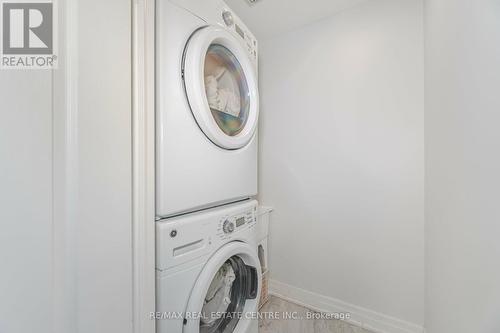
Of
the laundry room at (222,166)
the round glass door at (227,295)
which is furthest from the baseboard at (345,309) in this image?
the round glass door at (227,295)

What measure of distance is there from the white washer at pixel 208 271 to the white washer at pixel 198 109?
0.07m

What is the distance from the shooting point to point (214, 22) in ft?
2.90

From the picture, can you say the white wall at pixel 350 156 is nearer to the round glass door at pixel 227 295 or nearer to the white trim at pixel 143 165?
the round glass door at pixel 227 295

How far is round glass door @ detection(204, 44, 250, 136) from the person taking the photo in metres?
0.95

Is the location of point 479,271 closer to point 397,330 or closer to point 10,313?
point 10,313

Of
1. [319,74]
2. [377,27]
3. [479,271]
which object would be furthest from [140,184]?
[377,27]

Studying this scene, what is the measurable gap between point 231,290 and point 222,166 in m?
0.69

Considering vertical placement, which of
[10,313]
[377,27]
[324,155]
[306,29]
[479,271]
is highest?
[306,29]

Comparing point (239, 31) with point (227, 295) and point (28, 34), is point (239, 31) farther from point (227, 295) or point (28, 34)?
point (227, 295)

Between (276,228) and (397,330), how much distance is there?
0.96 metres

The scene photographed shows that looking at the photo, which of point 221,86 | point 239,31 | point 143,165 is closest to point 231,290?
point 143,165

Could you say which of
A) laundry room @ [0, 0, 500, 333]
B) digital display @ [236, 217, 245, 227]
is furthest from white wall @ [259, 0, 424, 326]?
digital display @ [236, 217, 245, 227]

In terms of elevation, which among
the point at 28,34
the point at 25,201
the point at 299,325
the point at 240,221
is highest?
the point at 28,34

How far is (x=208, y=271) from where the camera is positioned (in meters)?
0.80
